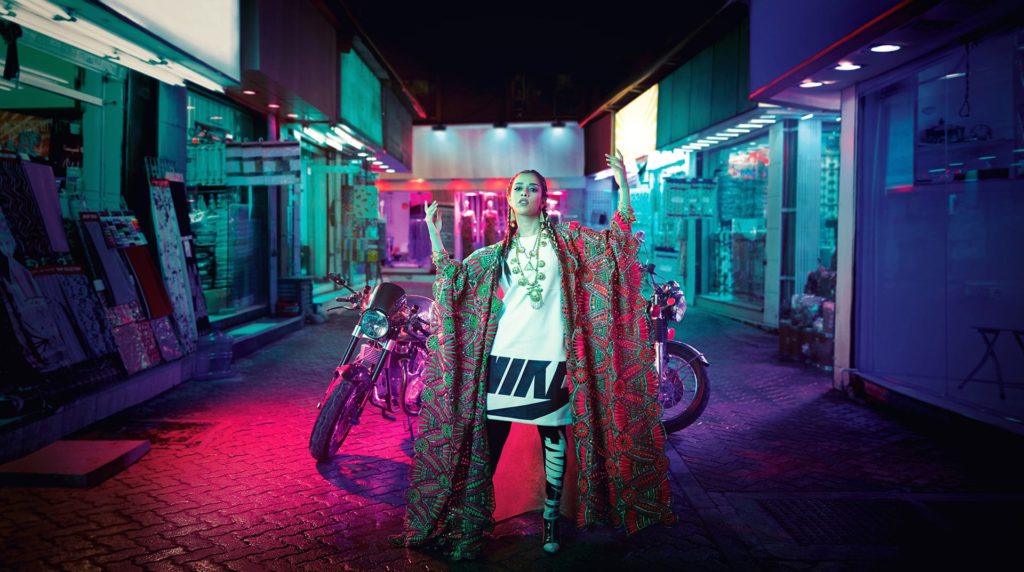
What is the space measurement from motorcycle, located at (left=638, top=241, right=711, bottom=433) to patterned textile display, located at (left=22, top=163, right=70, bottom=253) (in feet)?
18.1

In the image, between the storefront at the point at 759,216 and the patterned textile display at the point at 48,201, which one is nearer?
the patterned textile display at the point at 48,201

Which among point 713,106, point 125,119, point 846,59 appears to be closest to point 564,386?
point 846,59

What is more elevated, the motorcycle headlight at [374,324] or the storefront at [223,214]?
the storefront at [223,214]

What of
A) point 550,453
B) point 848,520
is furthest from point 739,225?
point 550,453

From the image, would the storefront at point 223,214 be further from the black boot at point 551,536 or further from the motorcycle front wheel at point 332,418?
the black boot at point 551,536

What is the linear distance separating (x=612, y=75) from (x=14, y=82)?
22013mm

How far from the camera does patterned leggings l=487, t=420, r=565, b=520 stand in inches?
133

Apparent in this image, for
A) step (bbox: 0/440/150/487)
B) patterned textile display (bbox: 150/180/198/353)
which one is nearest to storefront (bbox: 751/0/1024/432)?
step (bbox: 0/440/150/487)

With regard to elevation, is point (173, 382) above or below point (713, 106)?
below

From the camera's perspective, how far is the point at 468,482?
343 centimetres

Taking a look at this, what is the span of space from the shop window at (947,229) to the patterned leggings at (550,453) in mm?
4301

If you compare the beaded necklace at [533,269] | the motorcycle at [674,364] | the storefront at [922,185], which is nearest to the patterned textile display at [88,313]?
the beaded necklace at [533,269]

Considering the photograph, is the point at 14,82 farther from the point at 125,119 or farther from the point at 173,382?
the point at 173,382

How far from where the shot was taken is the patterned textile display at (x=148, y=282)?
7.27 metres
